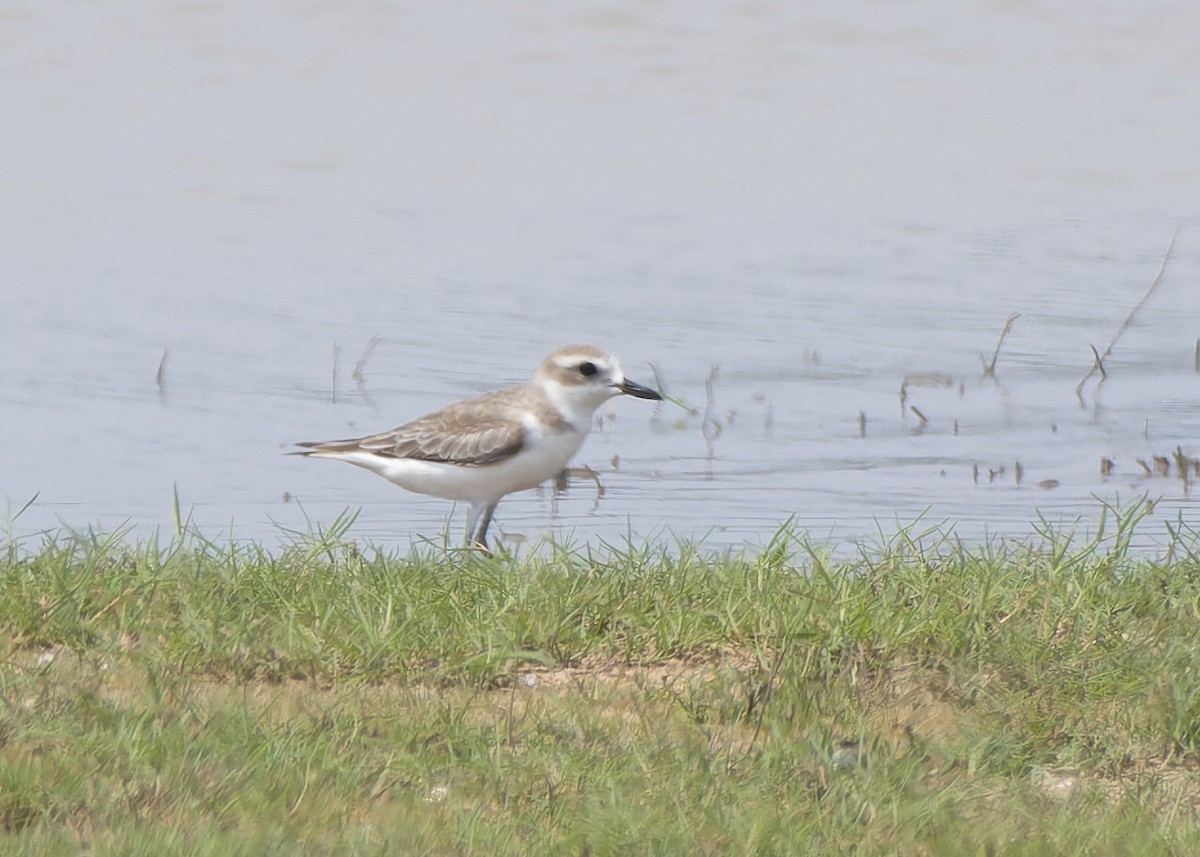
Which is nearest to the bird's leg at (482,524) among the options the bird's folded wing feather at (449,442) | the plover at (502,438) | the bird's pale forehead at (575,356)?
the plover at (502,438)

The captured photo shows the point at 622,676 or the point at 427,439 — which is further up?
the point at 427,439

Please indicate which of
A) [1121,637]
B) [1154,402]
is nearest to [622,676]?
[1121,637]

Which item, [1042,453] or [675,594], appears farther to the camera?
[1042,453]

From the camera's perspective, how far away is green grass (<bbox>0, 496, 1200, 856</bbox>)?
5.25 m

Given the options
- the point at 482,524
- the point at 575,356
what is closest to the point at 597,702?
the point at 482,524

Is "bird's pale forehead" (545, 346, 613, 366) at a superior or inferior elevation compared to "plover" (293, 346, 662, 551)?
superior

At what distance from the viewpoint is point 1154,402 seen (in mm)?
12602

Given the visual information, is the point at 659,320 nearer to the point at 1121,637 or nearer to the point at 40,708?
the point at 1121,637

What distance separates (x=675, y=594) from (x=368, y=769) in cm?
154

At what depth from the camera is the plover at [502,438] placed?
859cm

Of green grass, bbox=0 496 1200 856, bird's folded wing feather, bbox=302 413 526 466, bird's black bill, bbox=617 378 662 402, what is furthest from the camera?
bird's black bill, bbox=617 378 662 402

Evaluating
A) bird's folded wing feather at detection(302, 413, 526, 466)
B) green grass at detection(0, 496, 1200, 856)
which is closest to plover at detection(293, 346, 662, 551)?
bird's folded wing feather at detection(302, 413, 526, 466)

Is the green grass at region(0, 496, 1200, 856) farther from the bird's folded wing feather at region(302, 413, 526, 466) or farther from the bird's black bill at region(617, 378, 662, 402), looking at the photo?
the bird's black bill at region(617, 378, 662, 402)

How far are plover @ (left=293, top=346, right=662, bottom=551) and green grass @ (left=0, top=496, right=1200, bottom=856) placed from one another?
1260 millimetres
